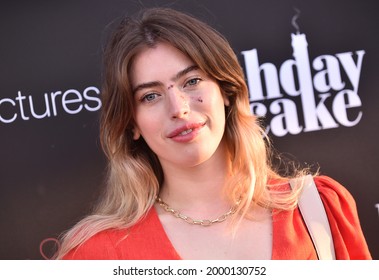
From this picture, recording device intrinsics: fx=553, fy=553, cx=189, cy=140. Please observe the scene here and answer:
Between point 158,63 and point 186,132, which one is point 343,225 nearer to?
point 186,132

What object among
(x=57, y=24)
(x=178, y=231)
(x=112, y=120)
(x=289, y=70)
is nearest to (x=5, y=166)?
(x=57, y=24)

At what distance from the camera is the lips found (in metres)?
1.65

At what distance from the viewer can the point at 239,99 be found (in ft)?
6.02

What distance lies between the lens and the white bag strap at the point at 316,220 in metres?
1.61

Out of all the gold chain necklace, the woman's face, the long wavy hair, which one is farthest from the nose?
the gold chain necklace

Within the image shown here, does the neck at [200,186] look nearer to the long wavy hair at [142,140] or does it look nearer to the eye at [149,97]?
the long wavy hair at [142,140]

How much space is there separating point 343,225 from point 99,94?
3.91 feet

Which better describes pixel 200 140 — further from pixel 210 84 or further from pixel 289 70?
pixel 289 70

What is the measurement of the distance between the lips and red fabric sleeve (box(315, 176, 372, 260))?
0.44 meters

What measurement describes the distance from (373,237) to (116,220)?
113cm

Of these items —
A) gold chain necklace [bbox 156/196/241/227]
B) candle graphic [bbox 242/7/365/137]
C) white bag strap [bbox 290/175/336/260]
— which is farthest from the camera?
candle graphic [bbox 242/7/365/137]

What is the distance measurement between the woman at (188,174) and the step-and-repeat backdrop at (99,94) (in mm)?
523

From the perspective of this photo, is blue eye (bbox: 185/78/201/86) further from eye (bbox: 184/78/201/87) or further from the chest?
the chest

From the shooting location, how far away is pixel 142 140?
1.90m
